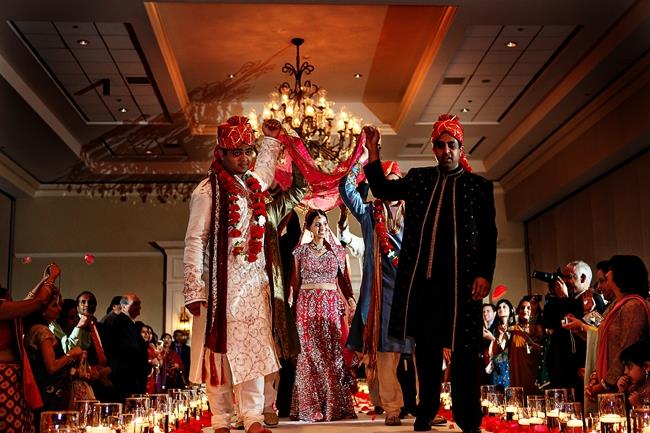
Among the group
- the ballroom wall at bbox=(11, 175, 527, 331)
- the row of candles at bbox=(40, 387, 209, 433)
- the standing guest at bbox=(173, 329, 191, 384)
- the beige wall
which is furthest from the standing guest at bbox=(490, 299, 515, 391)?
the beige wall

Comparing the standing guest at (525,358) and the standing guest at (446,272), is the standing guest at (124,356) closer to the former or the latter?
the standing guest at (525,358)

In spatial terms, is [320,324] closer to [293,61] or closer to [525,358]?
[525,358]

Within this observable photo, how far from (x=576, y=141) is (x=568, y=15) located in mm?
3510

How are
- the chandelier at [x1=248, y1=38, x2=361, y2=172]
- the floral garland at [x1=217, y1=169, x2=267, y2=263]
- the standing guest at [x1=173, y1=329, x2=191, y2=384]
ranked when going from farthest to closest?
the standing guest at [x1=173, y1=329, x2=191, y2=384]
the chandelier at [x1=248, y1=38, x2=361, y2=172]
the floral garland at [x1=217, y1=169, x2=267, y2=263]

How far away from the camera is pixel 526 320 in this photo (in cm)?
790

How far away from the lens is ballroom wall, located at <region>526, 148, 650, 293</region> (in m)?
10.8

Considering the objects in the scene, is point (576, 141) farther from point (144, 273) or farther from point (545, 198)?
point (144, 273)

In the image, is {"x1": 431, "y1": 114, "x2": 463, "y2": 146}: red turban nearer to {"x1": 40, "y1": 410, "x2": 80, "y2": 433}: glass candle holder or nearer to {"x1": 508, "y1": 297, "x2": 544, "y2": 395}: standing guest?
{"x1": 40, "y1": 410, "x2": 80, "y2": 433}: glass candle holder

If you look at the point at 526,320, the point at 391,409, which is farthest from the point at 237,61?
the point at 391,409

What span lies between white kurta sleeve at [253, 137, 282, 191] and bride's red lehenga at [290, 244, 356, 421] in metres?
1.47

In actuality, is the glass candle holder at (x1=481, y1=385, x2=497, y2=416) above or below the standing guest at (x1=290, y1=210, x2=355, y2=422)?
below

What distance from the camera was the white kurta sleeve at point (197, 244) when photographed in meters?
4.01

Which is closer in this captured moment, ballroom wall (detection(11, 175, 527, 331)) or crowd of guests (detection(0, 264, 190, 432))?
crowd of guests (detection(0, 264, 190, 432))

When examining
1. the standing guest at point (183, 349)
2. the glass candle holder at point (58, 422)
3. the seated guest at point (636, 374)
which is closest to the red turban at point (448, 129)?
the seated guest at point (636, 374)
